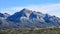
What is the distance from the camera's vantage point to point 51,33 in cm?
7150

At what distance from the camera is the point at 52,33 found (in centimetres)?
7150

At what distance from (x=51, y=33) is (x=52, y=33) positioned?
344 mm
